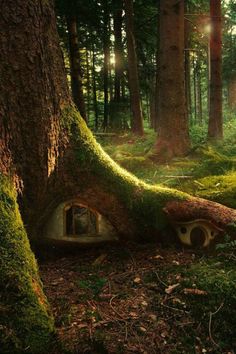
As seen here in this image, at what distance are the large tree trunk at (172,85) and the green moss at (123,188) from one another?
137 inches

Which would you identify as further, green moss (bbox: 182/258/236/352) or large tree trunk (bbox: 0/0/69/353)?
green moss (bbox: 182/258/236/352)

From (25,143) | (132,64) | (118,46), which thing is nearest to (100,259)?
(25,143)

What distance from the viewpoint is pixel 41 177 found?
490 centimetres

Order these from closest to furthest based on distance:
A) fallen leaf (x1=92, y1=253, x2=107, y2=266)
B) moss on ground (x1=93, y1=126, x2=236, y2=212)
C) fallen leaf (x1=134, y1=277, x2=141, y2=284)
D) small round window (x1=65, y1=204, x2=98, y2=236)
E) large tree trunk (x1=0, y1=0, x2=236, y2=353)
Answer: large tree trunk (x1=0, y1=0, x2=236, y2=353), fallen leaf (x1=134, y1=277, x2=141, y2=284), fallen leaf (x1=92, y1=253, x2=107, y2=266), small round window (x1=65, y1=204, x2=98, y2=236), moss on ground (x1=93, y1=126, x2=236, y2=212)

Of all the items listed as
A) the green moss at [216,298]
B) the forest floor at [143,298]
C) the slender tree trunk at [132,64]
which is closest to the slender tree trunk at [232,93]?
the slender tree trunk at [132,64]

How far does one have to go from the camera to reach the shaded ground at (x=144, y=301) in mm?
3535

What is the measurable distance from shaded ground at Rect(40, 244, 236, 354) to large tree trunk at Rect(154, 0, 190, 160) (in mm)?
4319

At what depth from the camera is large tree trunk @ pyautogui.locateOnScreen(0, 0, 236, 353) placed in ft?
10.9

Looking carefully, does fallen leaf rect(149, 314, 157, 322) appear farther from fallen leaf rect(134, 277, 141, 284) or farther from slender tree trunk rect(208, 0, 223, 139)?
slender tree trunk rect(208, 0, 223, 139)

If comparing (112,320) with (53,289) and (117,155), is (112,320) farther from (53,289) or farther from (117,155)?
(117,155)

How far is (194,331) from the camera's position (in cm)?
374

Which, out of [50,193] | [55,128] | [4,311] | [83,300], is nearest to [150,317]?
[83,300]

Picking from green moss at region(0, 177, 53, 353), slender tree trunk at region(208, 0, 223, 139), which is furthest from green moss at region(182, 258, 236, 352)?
slender tree trunk at region(208, 0, 223, 139)

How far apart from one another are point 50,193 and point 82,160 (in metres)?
0.65
